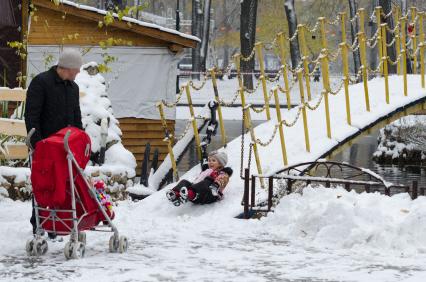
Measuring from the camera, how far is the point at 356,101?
54.0ft

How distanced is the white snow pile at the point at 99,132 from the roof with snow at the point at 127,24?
5.45 m

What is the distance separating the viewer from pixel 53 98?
29.0ft

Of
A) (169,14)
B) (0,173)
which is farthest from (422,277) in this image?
(169,14)

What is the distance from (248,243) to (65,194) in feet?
6.86

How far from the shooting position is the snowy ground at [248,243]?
25.4 ft

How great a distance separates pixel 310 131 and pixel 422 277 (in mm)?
7242

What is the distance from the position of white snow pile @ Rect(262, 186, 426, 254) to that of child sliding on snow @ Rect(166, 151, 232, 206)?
1.31 meters

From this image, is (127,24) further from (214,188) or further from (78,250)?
(78,250)

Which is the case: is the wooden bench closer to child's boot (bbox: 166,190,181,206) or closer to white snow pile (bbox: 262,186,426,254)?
child's boot (bbox: 166,190,181,206)

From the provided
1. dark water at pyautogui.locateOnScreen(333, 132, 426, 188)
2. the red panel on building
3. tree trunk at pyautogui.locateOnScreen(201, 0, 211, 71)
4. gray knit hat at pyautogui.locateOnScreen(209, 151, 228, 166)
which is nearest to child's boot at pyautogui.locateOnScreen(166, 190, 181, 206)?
gray knit hat at pyautogui.locateOnScreen(209, 151, 228, 166)

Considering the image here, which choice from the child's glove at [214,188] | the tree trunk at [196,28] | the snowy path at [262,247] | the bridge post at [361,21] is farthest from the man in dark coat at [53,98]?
the tree trunk at [196,28]

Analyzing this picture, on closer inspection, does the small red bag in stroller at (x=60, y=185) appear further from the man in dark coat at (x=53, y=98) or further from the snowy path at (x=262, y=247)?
the man in dark coat at (x=53, y=98)

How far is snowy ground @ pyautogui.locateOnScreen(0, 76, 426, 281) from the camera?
25.4 ft

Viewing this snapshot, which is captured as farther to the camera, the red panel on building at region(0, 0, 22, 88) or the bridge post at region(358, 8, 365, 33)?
the red panel on building at region(0, 0, 22, 88)
